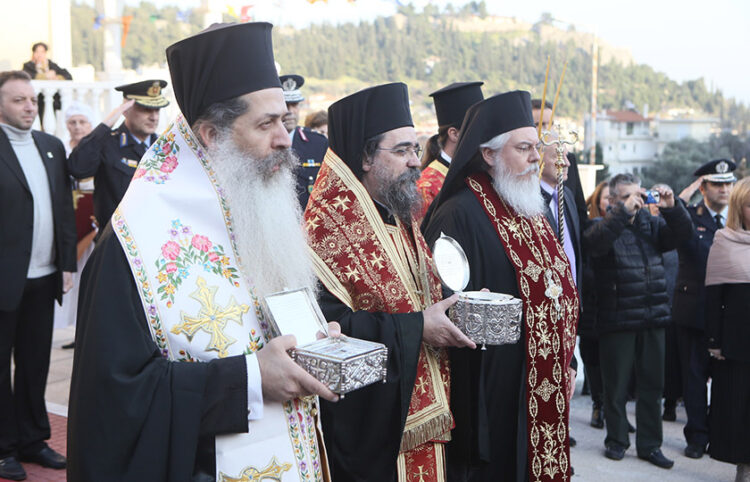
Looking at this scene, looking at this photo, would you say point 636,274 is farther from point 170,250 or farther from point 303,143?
point 170,250

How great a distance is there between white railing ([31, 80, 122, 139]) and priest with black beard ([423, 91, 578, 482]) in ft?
28.9

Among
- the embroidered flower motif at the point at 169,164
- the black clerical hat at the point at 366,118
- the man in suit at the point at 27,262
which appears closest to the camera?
the embroidered flower motif at the point at 169,164

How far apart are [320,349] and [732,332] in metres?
3.95

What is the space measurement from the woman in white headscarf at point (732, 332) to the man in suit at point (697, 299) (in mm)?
564

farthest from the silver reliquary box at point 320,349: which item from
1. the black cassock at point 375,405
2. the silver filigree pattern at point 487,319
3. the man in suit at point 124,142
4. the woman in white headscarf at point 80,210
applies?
the woman in white headscarf at point 80,210

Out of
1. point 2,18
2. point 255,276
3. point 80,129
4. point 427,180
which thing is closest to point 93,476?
point 255,276

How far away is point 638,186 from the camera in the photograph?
5.43 m

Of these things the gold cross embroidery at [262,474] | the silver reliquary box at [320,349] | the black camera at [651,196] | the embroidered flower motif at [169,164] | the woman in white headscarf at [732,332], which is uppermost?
the embroidered flower motif at [169,164]

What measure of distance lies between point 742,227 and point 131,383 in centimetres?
452

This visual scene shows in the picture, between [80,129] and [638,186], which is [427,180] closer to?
[638,186]

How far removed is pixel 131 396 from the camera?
1.77 m

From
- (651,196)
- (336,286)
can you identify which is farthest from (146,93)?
(651,196)

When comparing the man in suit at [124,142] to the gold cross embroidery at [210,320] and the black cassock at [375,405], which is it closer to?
the black cassock at [375,405]

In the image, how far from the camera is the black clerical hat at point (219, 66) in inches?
81.0
